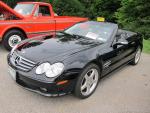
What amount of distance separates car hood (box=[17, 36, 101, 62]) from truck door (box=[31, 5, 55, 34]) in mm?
2741

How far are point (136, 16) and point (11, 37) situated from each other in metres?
8.55

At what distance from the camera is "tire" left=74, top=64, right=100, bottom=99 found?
11.1 ft

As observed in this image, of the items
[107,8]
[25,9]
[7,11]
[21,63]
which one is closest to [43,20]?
[25,9]

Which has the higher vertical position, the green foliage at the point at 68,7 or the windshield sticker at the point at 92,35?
the green foliage at the point at 68,7

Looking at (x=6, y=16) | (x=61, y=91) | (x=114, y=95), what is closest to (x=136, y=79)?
(x=114, y=95)

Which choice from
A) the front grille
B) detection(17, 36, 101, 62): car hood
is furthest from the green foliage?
the front grille

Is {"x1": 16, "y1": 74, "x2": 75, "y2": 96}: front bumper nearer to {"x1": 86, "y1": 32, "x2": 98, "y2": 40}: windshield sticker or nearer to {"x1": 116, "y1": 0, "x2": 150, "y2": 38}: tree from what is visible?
{"x1": 86, "y1": 32, "x2": 98, "y2": 40}: windshield sticker

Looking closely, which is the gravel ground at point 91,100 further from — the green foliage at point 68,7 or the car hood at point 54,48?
the green foliage at point 68,7

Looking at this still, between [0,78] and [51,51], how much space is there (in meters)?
1.55

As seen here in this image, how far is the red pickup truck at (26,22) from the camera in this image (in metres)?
6.15

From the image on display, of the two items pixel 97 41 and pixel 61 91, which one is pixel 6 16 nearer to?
pixel 97 41

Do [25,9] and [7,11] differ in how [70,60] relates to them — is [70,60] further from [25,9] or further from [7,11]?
[25,9]

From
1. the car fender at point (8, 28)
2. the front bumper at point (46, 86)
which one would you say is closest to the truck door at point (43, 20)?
the car fender at point (8, 28)

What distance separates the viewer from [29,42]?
4.08 m
